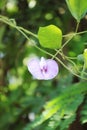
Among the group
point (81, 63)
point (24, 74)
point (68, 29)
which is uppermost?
point (24, 74)

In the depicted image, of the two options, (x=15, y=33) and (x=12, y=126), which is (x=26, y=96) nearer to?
(x=12, y=126)

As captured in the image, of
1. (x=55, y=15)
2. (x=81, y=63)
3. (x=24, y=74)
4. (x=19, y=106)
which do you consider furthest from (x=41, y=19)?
(x=81, y=63)

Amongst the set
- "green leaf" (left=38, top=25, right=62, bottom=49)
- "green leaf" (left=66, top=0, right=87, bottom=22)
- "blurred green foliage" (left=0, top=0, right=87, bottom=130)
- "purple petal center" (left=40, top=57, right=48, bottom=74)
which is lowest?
"purple petal center" (left=40, top=57, right=48, bottom=74)

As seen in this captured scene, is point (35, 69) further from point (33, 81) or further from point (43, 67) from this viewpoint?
point (33, 81)

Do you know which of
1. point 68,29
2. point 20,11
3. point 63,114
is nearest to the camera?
point 63,114

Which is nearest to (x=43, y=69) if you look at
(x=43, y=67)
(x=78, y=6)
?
(x=43, y=67)

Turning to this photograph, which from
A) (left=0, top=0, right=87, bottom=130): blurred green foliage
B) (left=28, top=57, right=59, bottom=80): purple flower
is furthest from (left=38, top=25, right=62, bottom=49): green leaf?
(left=0, top=0, right=87, bottom=130): blurred green foliage

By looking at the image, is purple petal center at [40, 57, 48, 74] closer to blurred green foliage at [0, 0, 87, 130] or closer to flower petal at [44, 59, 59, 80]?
flower petal at [44, 59, 59, 80]
